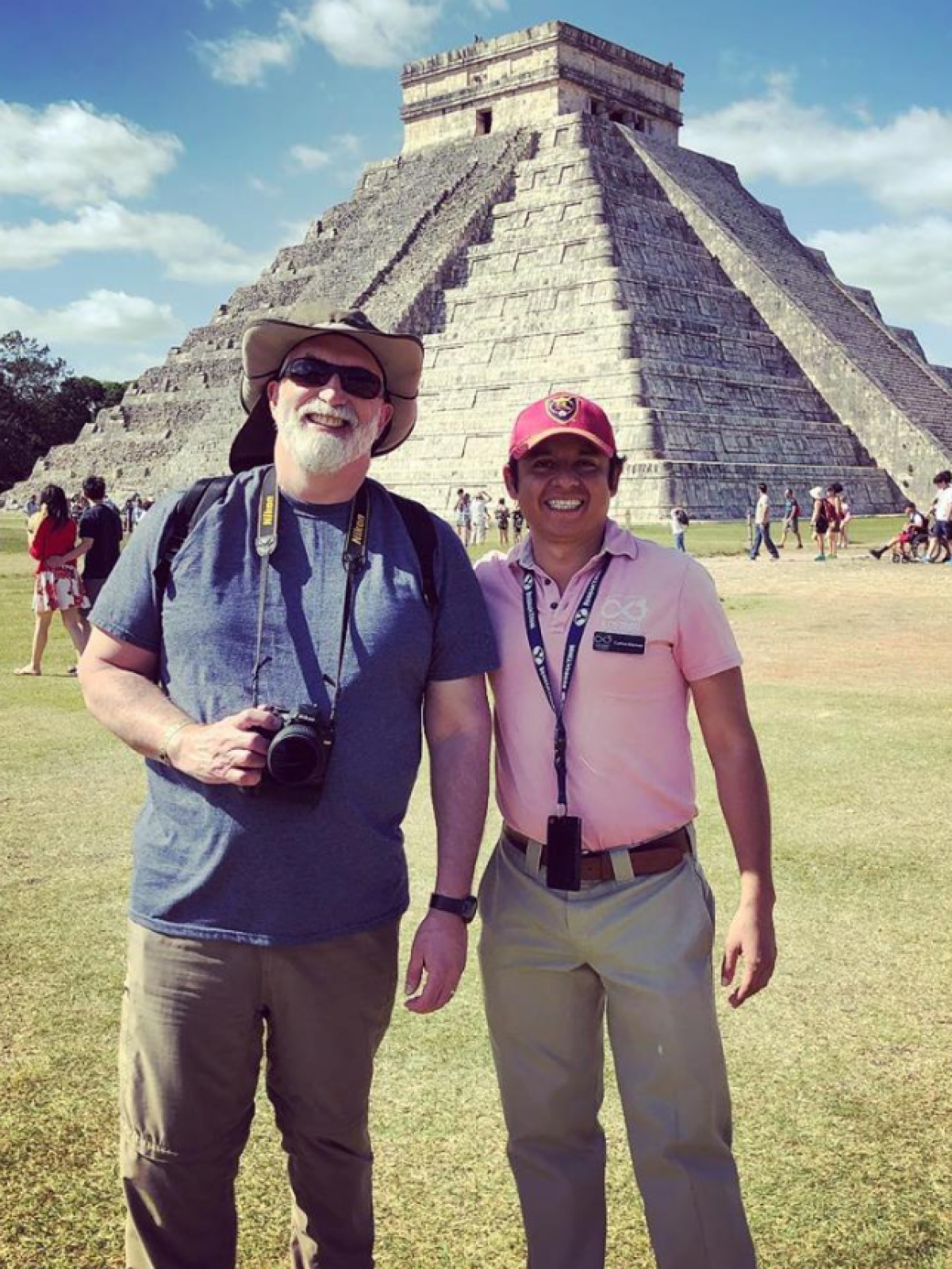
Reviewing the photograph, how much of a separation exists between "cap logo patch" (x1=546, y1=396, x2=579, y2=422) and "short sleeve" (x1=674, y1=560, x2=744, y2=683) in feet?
1.53

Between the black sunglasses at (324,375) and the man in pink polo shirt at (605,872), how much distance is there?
40cm

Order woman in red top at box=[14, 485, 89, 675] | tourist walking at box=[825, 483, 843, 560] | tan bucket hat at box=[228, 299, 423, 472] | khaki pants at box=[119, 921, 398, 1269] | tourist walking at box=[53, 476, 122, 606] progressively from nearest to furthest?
khaki pants at box=[119, 921, 398, 1269] < tan bucket hat at box=[228, 299, 423, 472] < woman in red top at box=[14, 485, 89, 675] < tourist walking at box=[53, 476, 122, 606] < tourist walking at box=[825, 483, 843, 560]

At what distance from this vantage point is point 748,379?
3653 centimetres

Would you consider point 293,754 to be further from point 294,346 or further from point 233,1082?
point 294,346

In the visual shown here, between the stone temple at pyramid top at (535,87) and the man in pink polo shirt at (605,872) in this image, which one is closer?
the man in pink polo shirt at (605,872)

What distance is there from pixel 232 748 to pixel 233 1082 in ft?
2.38

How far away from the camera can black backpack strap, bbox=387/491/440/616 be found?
2.80 meters

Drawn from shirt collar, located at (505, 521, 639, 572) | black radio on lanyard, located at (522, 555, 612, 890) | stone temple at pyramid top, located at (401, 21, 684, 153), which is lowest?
black radio on lanyard, located at (522, 555, 612, 890)

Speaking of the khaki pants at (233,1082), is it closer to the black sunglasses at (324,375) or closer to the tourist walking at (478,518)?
the black sunglasses at (324,375)

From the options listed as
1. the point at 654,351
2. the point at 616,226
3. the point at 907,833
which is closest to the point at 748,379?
the point at 654,351

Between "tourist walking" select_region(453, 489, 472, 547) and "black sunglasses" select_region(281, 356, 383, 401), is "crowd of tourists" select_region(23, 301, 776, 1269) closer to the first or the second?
"black sunglasses" select_region(281, 356, 383, 401)

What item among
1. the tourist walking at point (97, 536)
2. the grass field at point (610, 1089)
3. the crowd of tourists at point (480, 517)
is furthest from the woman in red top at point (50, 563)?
the crowd of tourists at point (480, 517)

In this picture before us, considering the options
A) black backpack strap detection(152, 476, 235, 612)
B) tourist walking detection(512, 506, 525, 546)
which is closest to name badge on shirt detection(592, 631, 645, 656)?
black backpack strap detection(152, 476, 235, 612)

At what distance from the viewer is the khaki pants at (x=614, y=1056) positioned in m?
2.69
